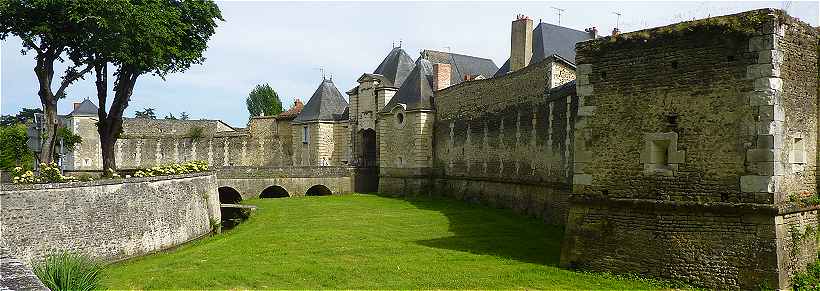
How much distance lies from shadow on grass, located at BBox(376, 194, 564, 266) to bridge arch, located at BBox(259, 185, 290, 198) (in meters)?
11.3

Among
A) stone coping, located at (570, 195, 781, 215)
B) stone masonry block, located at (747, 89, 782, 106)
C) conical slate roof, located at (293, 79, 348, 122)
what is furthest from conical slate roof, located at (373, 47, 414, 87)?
stone masonry block, located at (747, 89, 782, 106)

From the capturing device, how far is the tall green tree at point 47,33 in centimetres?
1889

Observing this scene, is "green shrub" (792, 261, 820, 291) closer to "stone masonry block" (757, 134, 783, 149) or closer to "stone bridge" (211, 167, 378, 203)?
"stone masonry block" (757, 134, 783, 149)

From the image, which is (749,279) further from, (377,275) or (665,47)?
(377,275)

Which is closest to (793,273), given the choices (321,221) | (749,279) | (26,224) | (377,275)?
(749,279)

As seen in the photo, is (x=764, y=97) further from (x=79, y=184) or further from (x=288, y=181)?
(x=288, y=181)

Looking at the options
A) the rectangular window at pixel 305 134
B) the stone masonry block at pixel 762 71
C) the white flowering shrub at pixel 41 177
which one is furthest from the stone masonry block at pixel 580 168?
the rectangular window at pixel 305 134

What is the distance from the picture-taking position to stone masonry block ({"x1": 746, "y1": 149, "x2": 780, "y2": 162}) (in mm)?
9086

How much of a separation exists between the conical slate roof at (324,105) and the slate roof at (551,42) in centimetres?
1096

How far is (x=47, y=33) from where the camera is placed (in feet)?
63.0

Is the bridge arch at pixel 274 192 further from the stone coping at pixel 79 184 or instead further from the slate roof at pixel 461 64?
the stone coping at pixel 79 184

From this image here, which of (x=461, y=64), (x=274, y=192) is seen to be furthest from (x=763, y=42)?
(x=461, y=64)

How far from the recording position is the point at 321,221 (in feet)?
66.0

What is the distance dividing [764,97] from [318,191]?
26.5 m
